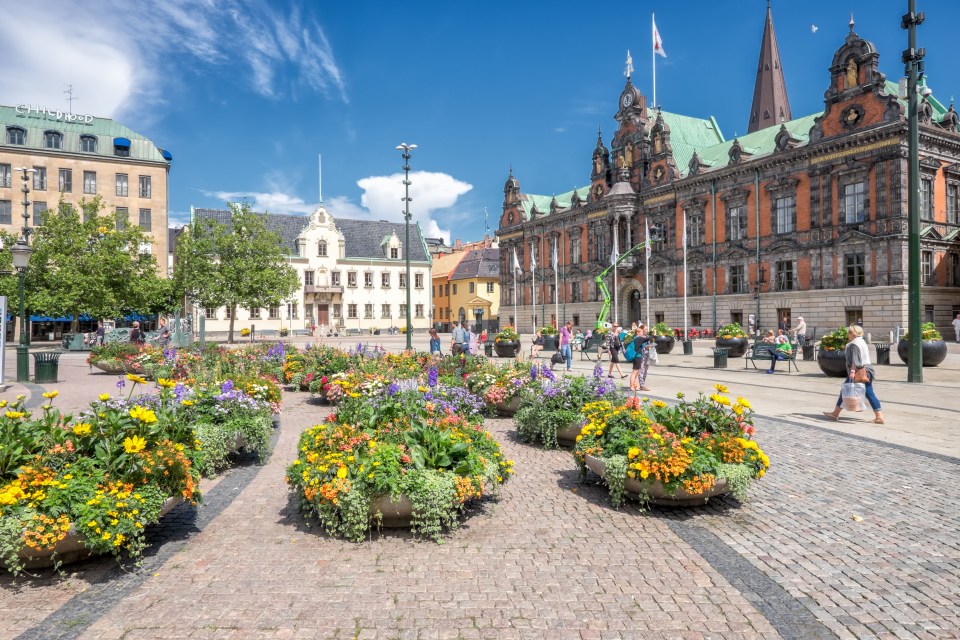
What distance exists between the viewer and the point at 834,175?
38406 millimetres


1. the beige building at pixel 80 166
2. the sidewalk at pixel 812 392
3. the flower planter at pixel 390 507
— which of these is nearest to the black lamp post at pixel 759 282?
the sidewalk at pixel 812 392

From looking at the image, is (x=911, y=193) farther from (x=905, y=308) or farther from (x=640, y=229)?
(x=640, y=229)

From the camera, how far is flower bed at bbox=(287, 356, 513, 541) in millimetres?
5344

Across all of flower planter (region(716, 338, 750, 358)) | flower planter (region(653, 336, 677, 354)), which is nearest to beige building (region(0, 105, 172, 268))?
flower planter (region(653, 336, 677, 354))

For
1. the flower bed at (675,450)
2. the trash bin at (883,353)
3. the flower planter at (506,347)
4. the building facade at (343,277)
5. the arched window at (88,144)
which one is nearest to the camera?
the flower bed at (675,450)

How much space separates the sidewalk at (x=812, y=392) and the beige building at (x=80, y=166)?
35.3 m

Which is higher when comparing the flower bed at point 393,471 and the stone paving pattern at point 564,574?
the flower bed at point 393,471

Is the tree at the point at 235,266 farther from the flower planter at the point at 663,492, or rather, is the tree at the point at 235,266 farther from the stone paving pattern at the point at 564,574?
the flower planter at the point at 663,492

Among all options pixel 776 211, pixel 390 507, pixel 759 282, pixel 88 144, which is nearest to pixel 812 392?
pixel 390 507

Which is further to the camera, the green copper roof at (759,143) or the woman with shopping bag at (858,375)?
the green copper roof at (759,143)

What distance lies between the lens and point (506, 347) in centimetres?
2831

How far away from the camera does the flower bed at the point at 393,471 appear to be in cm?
534

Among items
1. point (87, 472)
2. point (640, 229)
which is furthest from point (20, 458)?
point (640, 229)

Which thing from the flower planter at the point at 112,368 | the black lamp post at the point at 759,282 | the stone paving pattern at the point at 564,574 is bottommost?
the stone paving pattern at the point at 564,574
